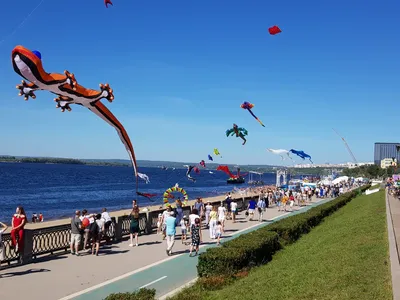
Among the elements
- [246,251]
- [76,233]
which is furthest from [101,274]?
[246,251]

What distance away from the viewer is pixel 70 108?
320 inches

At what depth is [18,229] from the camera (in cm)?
1159

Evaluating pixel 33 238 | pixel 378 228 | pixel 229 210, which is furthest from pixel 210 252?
pixel 229 210

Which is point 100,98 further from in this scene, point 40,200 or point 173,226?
point 40,200

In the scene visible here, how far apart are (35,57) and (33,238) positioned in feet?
23.6

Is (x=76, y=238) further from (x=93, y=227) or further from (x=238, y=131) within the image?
(x=238, y=131)

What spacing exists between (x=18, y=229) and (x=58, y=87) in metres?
5.78

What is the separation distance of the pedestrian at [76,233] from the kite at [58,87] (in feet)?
18.2

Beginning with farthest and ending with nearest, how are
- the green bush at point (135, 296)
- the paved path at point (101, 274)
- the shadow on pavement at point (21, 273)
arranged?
the shadow on pavement at point (21, 273) → the paved path at point (101, 274) → the green bush at point (135, 296)

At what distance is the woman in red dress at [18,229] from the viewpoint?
453 inches

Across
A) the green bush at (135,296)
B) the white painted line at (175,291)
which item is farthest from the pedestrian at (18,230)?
the green bush at (135,296)

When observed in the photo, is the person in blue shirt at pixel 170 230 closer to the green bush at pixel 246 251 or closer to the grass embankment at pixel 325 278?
the green bush at pixel 246 251

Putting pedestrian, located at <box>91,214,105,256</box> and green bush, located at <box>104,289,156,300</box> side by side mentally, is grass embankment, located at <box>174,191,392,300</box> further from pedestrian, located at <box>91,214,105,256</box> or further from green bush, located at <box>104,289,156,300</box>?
pedestrian, located at <box>91,214,105,256</box>

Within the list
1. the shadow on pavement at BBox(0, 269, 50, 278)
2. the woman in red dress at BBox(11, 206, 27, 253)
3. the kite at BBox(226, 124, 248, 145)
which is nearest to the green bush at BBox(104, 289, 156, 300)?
the shadow on pavement at BBox(0, 269, 50, 278)
